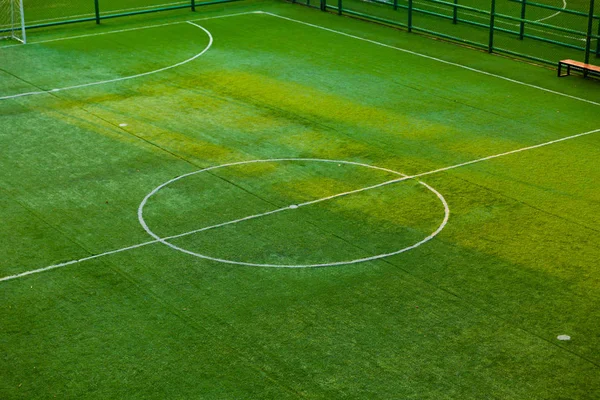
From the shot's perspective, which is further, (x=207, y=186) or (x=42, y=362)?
(x=207, y=186)

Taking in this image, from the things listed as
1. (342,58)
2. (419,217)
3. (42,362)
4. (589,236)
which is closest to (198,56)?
(342,58)

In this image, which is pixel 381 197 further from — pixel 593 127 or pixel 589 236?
pixel 593 127

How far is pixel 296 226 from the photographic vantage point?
1408cm

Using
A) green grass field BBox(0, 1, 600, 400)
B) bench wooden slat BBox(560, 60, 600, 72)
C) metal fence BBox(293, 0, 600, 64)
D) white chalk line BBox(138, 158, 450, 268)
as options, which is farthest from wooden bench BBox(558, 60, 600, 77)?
white chalk line BBox(138, 158, 450, 268)

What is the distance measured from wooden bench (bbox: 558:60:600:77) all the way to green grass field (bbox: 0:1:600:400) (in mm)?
446

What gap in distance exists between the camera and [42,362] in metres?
10.6

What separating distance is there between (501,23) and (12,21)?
1332cm

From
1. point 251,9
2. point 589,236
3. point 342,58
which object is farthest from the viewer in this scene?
point 251,9

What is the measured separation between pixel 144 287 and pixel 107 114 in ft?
25.2

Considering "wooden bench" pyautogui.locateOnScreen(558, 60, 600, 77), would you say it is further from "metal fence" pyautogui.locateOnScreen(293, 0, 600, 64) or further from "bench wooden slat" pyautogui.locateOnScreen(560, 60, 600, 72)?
"metal fence" pyautogui.locateOnScreen(293, 0, 600, 64)

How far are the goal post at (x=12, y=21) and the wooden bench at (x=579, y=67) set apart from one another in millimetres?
13370

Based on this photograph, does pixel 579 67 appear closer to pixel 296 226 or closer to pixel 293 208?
pixel 293 208

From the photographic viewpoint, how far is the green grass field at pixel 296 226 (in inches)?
416

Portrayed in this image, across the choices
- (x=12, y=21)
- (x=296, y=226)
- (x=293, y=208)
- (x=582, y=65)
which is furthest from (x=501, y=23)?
(x=296, y=226)
